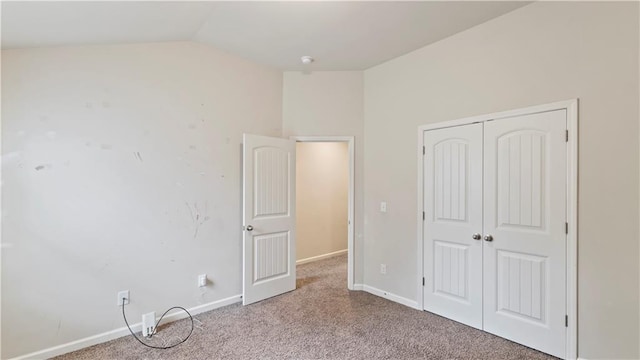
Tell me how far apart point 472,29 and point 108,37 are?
3.10 meters

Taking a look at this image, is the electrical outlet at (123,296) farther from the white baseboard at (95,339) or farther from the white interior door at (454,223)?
the white interior door at (454,223)

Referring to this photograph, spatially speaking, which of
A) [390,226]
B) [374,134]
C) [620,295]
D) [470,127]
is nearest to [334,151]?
[374,134]

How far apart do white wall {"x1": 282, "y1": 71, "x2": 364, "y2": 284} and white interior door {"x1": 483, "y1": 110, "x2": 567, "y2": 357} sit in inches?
58.0

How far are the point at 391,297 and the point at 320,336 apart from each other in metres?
1.16

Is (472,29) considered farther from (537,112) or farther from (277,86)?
(277,86)

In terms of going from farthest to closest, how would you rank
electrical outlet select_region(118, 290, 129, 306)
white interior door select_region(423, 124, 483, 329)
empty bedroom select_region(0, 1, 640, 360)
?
white interior door select_region(423, 124, 483, 329), electrical outlet select_region(118, 290, 129, 306), empty bedroom select_region(0, 1, 640, 360)

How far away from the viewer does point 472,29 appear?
2775 mm

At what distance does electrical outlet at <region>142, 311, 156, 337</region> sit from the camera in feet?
8.73

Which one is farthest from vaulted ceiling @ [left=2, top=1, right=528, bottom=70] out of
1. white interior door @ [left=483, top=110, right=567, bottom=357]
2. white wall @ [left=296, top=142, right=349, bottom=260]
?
white wall @ [left=296, top=142, right=349, bottom=260]

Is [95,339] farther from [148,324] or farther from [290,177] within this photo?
[290,177]

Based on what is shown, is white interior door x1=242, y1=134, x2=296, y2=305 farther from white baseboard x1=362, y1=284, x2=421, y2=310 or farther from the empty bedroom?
white baseboard x1=362, y1=284, x2=421, y2=310

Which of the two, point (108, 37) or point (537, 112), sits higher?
point (108, 37)

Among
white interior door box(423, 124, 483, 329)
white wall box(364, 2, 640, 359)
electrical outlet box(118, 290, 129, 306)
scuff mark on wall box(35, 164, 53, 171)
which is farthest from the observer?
white interior door box(423, 124, 483, 329)

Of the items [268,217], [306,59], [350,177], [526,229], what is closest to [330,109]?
[306,59]
